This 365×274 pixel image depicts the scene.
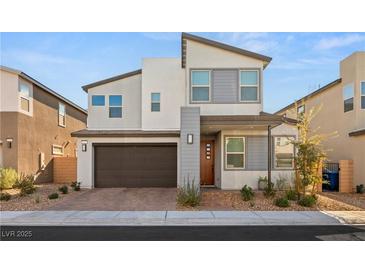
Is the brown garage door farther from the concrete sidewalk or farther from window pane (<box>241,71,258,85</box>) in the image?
the concrete sidewalk

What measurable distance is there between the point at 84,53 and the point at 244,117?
8.59m

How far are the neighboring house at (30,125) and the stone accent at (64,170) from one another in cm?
32

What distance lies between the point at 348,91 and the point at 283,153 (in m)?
5.83

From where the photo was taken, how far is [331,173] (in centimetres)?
1639

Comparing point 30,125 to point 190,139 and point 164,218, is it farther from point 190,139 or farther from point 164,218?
point 164,218

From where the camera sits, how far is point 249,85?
15.5 m

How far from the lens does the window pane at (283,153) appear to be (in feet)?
50.8

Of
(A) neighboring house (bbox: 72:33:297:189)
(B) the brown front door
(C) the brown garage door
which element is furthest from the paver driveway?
(B) the brown front door

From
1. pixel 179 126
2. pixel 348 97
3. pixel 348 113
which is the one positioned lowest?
pixel 179 126

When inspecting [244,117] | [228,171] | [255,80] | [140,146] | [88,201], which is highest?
[255,80]

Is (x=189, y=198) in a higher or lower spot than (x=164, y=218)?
higher

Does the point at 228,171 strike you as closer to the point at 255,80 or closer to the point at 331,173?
the point at 255,80

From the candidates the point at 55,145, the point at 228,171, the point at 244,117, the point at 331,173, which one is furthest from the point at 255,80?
the point at 55,145

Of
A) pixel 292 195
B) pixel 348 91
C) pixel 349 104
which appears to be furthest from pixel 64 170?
pixel 348 91
